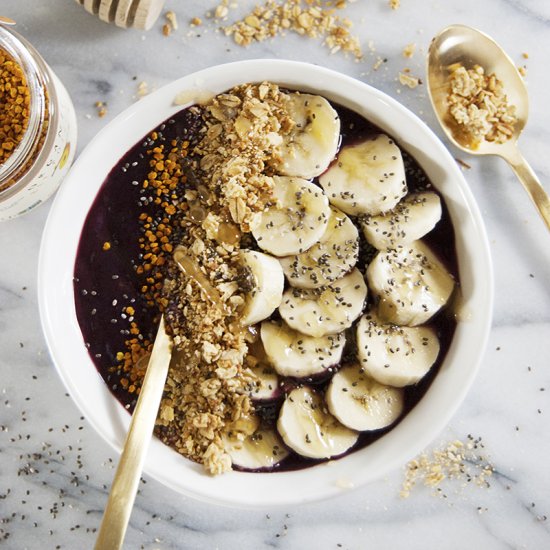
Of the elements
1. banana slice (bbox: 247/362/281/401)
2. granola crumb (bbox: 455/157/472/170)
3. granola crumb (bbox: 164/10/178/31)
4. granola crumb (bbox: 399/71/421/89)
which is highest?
granola crumb (bbox: 399/71/421/89)

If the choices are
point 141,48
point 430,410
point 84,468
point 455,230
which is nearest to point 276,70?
point 141,48

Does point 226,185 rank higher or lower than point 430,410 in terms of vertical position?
higher

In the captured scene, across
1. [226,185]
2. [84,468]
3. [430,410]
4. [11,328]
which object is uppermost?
[226,185]

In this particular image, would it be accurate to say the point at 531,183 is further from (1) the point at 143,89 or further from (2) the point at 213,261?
(1) the point at 143,89

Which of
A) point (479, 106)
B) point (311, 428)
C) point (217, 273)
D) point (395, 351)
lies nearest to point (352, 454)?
point (311, 428)

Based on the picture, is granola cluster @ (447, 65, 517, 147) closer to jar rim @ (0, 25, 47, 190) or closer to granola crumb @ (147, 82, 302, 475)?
granola crumb @ (147, 82, 302, 475)

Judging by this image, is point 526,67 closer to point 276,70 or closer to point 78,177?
point 276,70

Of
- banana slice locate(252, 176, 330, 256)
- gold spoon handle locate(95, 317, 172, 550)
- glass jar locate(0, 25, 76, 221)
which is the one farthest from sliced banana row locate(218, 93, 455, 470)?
glass jar locate(0, 25, 76, 221)
